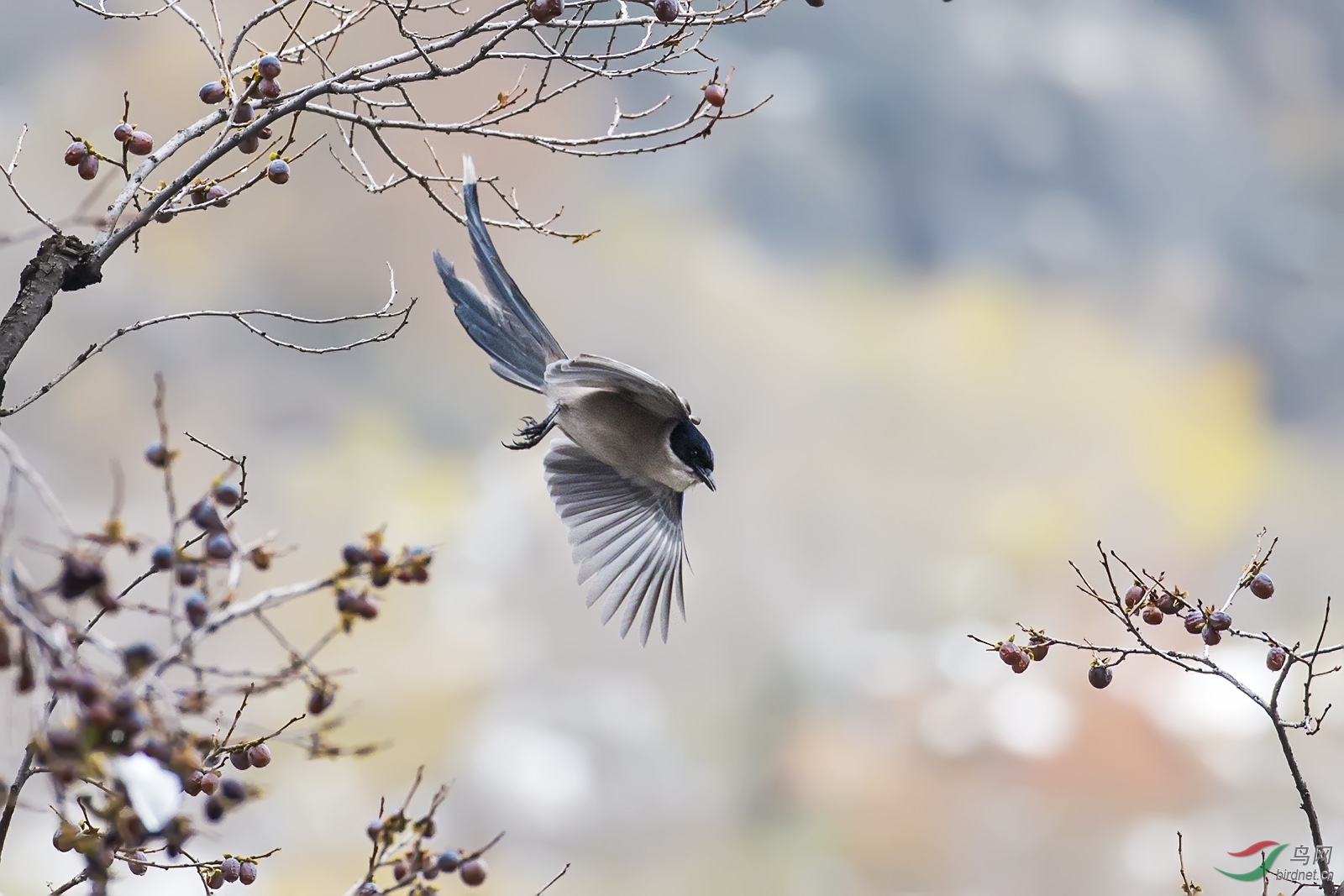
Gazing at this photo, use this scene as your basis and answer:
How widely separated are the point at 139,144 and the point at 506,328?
994 millimetres

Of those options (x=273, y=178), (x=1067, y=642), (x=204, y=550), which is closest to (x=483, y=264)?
(x=273, y=178)

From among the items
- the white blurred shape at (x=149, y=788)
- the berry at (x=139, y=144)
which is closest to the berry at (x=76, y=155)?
the berry at (x=139, y=144)

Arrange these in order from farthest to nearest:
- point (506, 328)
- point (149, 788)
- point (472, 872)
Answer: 1. point (506, 328)
2. point (472, 872)
3. point (149, 788)

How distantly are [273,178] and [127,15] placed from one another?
382mm

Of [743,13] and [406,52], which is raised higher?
[743,13]

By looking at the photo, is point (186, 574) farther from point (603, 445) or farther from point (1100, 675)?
point (603, 445)

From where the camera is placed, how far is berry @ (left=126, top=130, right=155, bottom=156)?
233 cm

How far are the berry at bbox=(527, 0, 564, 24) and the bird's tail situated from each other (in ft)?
2.87

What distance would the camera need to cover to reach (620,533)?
3.54 metres

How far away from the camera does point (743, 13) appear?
7.98ft

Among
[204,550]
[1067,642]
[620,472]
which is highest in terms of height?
[620,472]

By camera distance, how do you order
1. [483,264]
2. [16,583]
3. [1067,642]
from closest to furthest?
[16,583] → [1067,642] → [483,264]

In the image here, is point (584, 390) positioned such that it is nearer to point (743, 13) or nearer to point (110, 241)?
point (743, 13)
